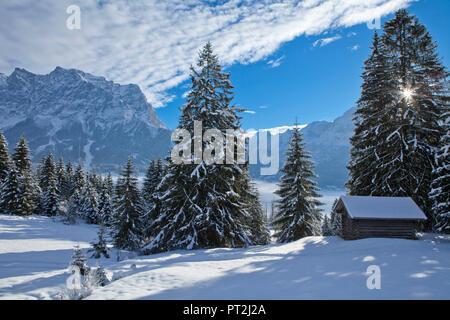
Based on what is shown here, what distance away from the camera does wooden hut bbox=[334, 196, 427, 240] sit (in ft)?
46.2

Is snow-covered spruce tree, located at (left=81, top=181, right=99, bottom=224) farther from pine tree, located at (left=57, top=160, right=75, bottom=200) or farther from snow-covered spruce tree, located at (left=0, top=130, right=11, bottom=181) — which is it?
snow-covered spruce tree, located at (left=0, top=130, right=11, bottom=181)

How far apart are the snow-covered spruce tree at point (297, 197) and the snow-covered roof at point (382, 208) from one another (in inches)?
252

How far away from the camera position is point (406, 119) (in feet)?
57.0

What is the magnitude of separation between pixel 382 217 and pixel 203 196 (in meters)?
11.5

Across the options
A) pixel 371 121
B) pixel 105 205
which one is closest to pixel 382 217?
pixel 371 121

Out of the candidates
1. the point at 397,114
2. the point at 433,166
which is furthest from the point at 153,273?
the point at 397,114

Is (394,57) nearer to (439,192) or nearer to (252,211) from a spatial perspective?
(439,192)

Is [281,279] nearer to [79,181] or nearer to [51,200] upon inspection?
[51,200]

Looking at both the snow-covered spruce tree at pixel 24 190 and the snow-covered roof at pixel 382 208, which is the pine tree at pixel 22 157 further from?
the snow-covered roof at pixel 382 208

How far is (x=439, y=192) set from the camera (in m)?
13.1

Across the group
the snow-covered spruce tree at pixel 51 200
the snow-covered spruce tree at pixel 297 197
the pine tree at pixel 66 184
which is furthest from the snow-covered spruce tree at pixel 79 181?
the snow-covered spruce tree at pixel 297 197

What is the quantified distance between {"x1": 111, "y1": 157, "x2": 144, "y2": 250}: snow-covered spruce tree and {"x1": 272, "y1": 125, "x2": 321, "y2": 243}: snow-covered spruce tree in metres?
15.4

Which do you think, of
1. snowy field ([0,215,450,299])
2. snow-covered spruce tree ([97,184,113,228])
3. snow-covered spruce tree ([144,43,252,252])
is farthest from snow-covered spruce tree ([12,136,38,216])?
snow-covered spruce tree ([144,43,252,252])

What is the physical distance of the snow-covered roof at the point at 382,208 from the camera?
13969 millimetres
